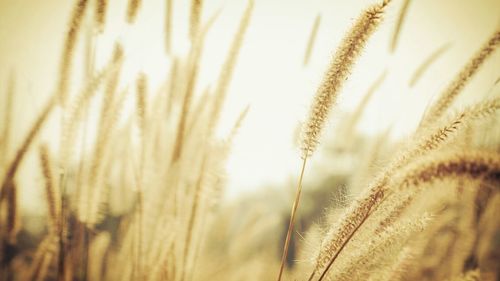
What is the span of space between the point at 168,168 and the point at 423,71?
2.15m

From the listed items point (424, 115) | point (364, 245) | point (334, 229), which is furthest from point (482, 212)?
point (334, 229)

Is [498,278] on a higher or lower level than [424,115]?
lower

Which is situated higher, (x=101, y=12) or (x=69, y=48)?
(x=101, y=12)

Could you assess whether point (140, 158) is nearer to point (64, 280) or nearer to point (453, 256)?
point (64, 280)

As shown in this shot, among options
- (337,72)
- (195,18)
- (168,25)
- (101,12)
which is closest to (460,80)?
(337,72)

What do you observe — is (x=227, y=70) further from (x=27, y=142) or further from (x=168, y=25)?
(x=27, y=142)

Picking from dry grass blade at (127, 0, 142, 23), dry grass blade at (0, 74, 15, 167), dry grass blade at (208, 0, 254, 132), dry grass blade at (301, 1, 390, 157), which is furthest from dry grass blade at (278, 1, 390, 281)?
dry grass blade at (0, 74, 15, 167)

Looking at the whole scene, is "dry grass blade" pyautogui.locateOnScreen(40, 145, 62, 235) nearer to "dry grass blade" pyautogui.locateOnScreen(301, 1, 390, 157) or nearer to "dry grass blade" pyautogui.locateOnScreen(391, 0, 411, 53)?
"dry grass blade" pyautogui.locateOnScreen(301, 1, 390, 157)

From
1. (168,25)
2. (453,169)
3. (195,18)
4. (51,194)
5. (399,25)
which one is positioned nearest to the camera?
(453,169)

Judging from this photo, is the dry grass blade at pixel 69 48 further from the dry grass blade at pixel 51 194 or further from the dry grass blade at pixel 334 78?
the dry grass blade at pixel 334 78

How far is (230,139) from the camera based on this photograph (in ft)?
4.83

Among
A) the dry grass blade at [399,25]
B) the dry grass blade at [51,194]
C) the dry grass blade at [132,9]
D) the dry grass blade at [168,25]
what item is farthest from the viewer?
the dry grass blade at [399,25]

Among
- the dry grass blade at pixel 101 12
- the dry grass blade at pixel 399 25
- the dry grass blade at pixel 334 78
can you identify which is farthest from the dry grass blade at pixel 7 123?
the dry grass blade at pixel 399 25

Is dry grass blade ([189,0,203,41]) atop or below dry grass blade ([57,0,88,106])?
atop
